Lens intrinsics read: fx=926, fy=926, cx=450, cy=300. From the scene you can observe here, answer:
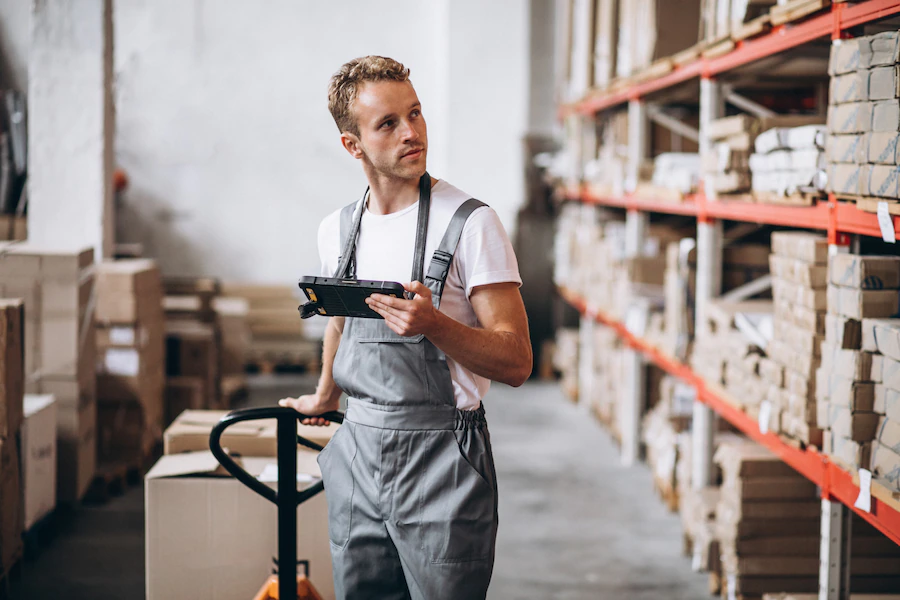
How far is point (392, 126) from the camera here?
2.17 meters

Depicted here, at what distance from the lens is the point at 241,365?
338 inches

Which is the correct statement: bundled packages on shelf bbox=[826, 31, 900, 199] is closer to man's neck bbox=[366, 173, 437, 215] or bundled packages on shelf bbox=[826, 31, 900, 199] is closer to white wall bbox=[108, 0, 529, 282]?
man's neck bbox=[366, 173, 437, 215]

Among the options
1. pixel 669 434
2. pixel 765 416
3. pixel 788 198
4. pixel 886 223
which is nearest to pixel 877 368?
pixel 886 223

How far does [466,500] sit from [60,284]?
3.85 meters

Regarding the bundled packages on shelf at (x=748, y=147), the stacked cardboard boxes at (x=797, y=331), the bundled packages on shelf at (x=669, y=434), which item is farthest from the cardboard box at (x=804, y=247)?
the bundled packages on shelf at (x=669, y=434)

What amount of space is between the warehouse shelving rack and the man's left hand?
5.18 ft

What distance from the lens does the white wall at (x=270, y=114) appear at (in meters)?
10.1

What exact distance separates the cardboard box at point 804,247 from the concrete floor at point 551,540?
172 cm

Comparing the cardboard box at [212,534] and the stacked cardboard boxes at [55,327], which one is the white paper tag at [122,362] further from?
the cardboard box at [212,534]

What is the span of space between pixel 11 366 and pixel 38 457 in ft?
2.66

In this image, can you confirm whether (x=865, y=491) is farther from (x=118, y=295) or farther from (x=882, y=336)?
(x=118, y=295)

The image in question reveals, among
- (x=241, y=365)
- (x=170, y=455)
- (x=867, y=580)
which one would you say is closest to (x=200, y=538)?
(x=170, y=455)

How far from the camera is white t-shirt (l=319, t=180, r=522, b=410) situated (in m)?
2.12

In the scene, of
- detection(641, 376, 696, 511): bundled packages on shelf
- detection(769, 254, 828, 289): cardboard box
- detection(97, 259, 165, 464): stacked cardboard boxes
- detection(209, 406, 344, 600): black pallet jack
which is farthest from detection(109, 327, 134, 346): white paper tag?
detection(769, 254, 828, 289): cardboard box
